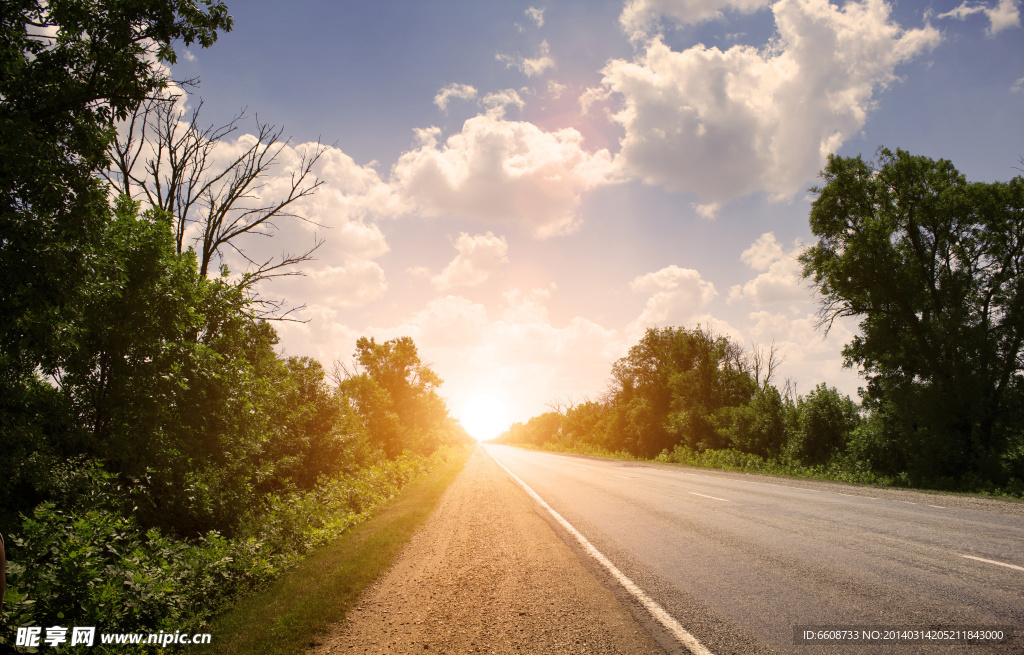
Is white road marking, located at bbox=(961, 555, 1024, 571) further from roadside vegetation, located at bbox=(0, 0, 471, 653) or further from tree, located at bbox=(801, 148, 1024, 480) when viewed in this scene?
tree, located at bbox=(801, 148, 1024, 480)

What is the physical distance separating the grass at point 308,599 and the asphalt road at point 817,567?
317 centimetres

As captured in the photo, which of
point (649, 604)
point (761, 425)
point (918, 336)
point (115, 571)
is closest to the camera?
point (649, 604)

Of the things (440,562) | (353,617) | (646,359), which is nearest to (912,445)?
A: (440,562)

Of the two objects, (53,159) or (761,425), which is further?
(761,425)

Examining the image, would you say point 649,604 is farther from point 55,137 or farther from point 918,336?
point 918,336

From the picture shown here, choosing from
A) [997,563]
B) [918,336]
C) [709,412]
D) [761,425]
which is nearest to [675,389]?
[709,412]

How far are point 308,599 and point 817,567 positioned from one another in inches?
247

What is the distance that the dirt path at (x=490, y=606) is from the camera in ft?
13.6

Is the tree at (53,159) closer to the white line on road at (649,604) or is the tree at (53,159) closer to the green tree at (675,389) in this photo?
the white line on road at (649,604)

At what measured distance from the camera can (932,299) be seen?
20172mm

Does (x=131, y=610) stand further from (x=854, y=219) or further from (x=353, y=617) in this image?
(x=854, y=219)

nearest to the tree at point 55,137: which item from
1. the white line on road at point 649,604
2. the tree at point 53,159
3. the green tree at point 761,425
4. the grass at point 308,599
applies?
the tree at point 53,159

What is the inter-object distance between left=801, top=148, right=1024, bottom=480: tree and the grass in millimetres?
20250

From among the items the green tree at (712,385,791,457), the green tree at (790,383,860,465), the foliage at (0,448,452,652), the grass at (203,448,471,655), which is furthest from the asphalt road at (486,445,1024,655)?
the green tree at (712,385,791,457)
